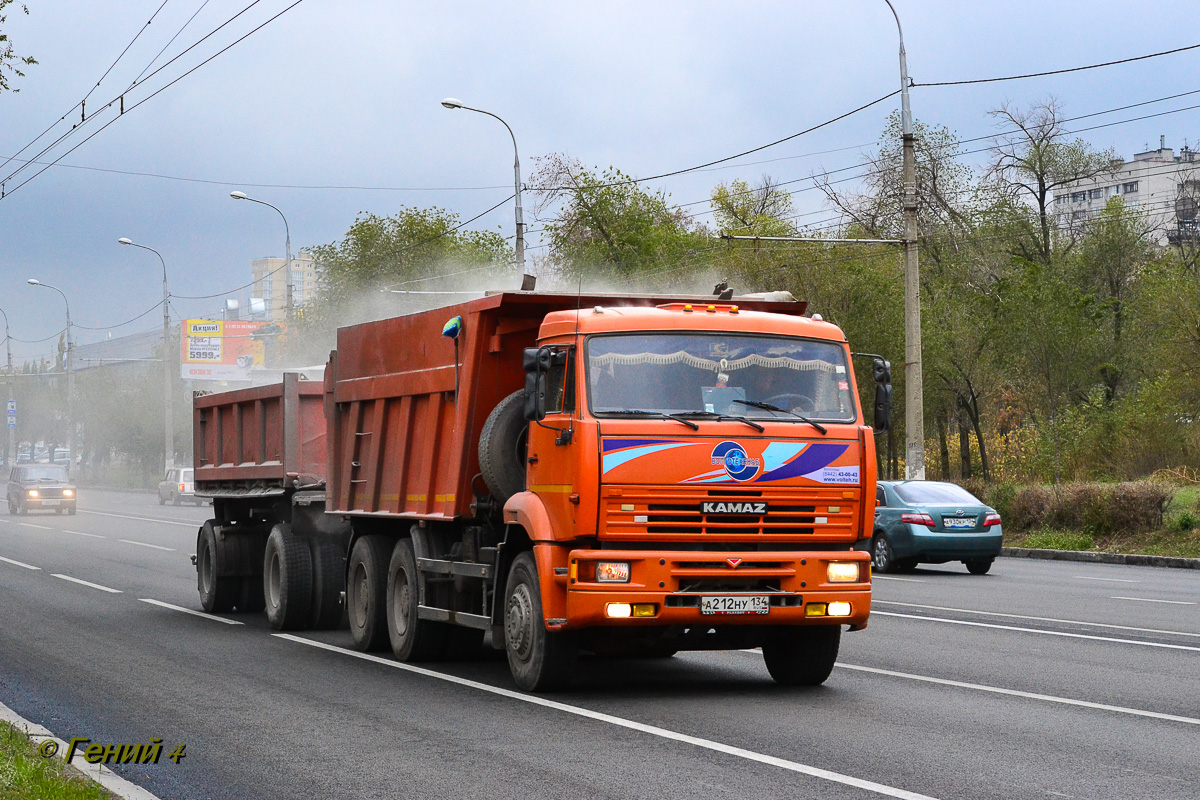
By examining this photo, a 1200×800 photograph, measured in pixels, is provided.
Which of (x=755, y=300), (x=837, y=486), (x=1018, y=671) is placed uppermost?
(x=755, y=300)

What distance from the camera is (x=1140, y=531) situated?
2777cm

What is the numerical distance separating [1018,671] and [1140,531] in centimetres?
1779

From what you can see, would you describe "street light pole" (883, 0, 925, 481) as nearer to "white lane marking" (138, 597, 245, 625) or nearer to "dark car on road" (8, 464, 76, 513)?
"white lane marking" (138, 597, 245, 625)

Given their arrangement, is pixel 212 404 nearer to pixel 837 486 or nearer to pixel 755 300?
pixel 755 300

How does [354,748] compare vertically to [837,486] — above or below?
below

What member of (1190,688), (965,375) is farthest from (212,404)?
(965,375)

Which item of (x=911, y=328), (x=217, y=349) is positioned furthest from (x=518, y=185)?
(x=217, y=349)

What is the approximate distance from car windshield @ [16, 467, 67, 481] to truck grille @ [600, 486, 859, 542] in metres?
43.1

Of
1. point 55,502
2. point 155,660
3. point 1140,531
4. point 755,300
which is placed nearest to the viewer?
point 755,300

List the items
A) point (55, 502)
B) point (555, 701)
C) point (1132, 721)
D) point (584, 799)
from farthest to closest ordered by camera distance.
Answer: point (55, 502), point (555, 701), point (1132, 721), point (584, 799)

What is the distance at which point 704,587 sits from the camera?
9.52 meters

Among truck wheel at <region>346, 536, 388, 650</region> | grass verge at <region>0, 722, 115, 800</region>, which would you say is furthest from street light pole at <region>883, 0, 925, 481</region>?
grass verge at <region>0, 722, 115, 800</region>

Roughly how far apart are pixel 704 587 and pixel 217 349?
67.4 meters

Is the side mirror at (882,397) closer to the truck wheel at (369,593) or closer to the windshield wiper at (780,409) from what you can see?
the windshield wiper at (780,409)
